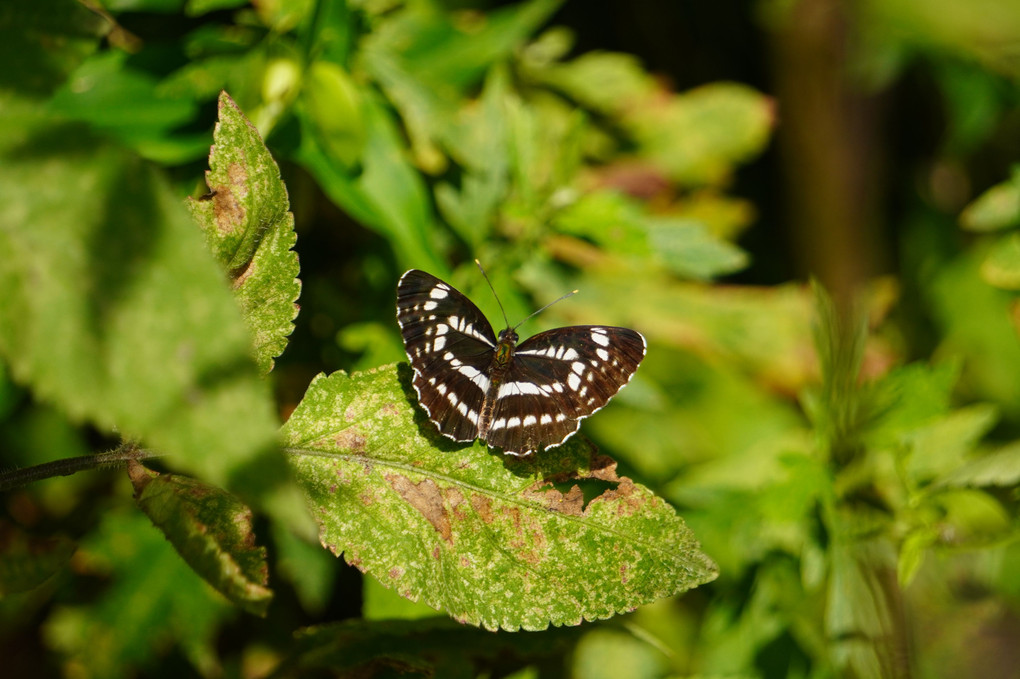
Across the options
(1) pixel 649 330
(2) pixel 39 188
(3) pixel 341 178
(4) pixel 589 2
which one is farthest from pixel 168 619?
(4) pixel 589 2

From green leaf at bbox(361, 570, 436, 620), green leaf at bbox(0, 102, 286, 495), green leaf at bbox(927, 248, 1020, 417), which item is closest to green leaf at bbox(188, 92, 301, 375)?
green leaf at bbox(0, 102, 286, 495)

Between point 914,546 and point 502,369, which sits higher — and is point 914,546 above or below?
below

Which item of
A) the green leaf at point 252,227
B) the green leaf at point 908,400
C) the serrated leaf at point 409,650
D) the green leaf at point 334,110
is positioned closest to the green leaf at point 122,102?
the green leaf at point 334,110

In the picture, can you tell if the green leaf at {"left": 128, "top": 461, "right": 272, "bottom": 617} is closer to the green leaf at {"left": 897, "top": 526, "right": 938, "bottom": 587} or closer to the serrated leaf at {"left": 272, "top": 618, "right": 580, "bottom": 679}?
the serrated leaf at {"left": 272, "top": 618, "right": 580, "bottom": 679}

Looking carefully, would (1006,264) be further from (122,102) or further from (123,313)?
(122,102)

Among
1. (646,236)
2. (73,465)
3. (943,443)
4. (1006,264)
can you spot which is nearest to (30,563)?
(73,465)

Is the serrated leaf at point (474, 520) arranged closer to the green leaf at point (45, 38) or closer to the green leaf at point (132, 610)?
the green leaf at point (45, 38)
